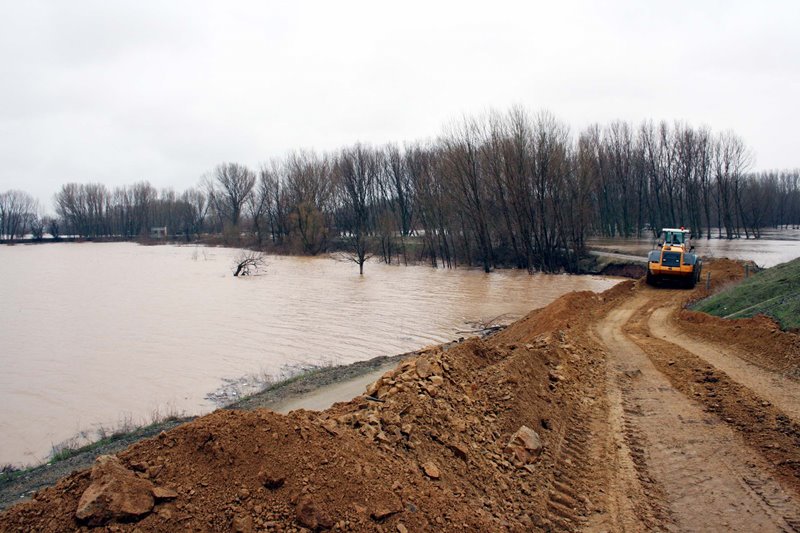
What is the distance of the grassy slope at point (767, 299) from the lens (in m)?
12.5

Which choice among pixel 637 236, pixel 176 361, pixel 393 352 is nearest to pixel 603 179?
pixel 637 236

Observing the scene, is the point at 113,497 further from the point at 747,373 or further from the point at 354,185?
the point at 354,185

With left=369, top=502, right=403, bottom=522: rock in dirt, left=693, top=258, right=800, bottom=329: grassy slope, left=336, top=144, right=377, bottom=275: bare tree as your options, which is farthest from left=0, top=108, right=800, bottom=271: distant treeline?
left=369, top=502, right=403, bottom=522: rock in dirt

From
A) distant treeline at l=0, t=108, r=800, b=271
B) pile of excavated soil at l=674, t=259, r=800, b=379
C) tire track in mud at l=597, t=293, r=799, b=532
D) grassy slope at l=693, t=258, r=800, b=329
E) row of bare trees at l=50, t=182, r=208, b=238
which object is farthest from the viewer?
row of bare trees at l=50, t=182, r=208, b=238

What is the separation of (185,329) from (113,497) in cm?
1756

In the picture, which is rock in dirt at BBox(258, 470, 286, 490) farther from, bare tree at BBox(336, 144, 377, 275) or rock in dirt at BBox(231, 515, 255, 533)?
bare tree at BBox(336, 144, 377, 275)

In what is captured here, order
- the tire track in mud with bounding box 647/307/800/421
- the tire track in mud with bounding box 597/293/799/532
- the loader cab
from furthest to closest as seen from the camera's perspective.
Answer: the loader cab < the tire track in mud with bounding box 647/307/800/421 < the tire track in mud with bounding box 597/293/799/532

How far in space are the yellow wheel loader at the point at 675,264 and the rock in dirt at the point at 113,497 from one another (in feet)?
76.2

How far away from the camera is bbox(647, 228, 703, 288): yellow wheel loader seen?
22781 mm

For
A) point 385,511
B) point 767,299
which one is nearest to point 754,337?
point 767,299

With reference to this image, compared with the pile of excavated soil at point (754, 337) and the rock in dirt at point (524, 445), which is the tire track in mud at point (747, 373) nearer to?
the pile of excavated soil at point (754, 337)

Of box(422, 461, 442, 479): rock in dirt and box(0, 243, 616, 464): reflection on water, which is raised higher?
box(422, 461, 442, 479): rock in dirt

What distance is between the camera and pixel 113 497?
390 cm

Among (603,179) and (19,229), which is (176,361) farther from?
(19,229)
